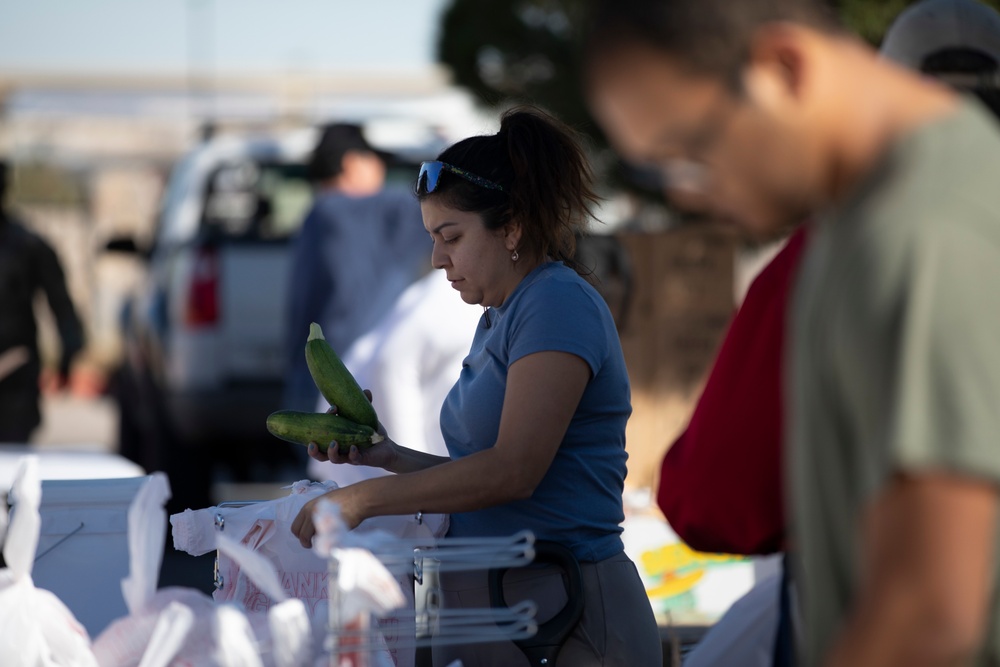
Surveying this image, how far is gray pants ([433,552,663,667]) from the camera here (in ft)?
7.48

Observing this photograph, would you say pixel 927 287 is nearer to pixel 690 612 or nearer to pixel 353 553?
pixel 353 553

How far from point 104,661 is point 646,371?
4.20 metres

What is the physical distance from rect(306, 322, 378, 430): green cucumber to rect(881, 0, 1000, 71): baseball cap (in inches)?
49.5

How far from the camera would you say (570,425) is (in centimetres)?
233

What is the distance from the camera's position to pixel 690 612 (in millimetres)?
3975

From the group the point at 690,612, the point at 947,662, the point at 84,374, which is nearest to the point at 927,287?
the point at 947,662

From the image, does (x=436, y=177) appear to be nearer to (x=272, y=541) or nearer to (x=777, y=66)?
(x=272, y=541)

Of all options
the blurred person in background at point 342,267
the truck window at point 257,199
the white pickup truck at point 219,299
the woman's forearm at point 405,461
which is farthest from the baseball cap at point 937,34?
the truck window at point 257,199

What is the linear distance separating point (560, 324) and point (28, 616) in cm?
104

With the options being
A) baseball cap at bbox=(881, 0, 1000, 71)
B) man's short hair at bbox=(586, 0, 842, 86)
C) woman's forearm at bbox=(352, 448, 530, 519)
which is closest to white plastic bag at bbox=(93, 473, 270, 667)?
woman's forearm at bbox=(352, 448, 530, 519)

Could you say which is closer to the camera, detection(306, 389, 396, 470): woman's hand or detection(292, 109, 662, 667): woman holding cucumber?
detection(292, 109, 662, 667): woman holding cucumber

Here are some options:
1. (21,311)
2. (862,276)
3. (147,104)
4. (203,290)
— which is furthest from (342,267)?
(147,104)

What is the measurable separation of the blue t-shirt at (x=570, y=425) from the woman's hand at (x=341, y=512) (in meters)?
0.26

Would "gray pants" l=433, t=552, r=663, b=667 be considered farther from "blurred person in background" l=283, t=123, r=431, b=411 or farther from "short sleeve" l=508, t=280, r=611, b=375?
"blurred person in background" l=283, t=123, r=431, b=411
